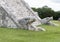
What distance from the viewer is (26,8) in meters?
25.7

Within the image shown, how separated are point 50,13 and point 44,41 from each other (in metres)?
48.7

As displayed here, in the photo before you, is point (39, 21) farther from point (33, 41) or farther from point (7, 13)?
point (33, 41)

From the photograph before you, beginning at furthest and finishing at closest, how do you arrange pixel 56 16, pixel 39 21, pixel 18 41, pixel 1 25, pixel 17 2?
1. pixel 56 16
2. pixel 39 21
3. pixel 17 2
4. pixel 1 25
5. pixel 18 41

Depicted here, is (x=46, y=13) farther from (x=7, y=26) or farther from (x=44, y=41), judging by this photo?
(x=44, y=41)

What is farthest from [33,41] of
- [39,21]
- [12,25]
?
[39,21]

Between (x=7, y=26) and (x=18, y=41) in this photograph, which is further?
(x=7, y=26)

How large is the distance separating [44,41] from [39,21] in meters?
15.0

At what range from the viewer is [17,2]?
2466 cm

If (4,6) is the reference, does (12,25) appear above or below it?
below

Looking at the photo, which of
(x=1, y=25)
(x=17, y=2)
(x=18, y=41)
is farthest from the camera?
(x=17, y=2)

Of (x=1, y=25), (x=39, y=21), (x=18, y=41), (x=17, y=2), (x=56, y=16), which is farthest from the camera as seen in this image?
(x=56, y=16)

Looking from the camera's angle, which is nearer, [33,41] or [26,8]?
[33,41]

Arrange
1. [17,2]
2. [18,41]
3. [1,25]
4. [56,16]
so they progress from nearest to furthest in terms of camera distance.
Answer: [18,41] → [1,25] → [17,2] → [56,16]

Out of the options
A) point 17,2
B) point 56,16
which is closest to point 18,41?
point 17,2
